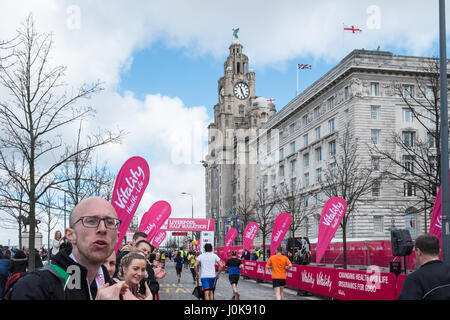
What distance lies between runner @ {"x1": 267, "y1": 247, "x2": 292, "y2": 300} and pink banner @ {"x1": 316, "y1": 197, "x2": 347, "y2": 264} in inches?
134

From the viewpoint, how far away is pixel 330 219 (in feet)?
63.9

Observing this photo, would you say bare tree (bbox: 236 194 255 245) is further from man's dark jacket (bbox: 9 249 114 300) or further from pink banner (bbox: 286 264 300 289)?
man's dark jacket (bbox: 9 249 114 300)

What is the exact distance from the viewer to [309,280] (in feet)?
67.6

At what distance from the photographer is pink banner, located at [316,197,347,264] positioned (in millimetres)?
19344

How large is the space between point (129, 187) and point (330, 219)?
11214 mm

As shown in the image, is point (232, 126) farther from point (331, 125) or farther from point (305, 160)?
point (331, 125)

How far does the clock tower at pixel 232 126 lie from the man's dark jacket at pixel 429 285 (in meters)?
114

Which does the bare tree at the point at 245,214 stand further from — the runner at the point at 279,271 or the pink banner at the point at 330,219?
the runner at the point at 279,271

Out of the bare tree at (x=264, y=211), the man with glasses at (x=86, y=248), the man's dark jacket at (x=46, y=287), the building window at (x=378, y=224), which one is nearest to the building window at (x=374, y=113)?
the building window at (x=378, y=224)

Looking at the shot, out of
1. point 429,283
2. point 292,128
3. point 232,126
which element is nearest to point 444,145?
point 429,283

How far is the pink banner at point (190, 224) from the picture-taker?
187 feet

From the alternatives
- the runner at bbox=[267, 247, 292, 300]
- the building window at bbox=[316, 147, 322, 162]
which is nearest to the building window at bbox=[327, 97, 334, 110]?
the building window at bbox=[316, 147, 322, 162]
